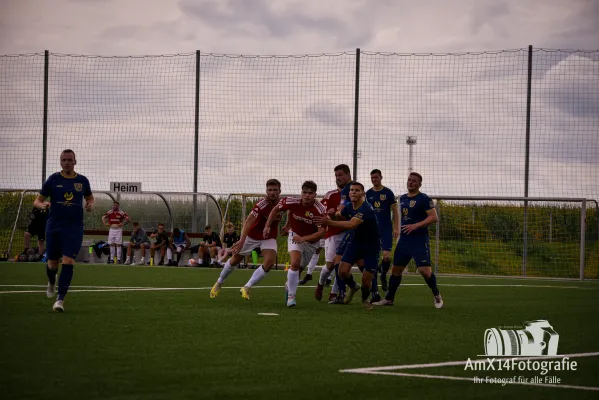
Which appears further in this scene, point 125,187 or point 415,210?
point 125,187

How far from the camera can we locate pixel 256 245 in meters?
14.4

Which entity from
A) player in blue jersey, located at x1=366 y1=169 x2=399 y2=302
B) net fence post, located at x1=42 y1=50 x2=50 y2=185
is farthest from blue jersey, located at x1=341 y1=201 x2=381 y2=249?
net fence post, located at x1=42 y1=50 x2=50 y2=185

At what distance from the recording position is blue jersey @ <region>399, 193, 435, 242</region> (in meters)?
13.8

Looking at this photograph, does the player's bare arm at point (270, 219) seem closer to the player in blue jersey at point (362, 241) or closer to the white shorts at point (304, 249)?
the white shorts at point (304, 249)

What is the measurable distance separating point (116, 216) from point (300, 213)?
1607 centimetres

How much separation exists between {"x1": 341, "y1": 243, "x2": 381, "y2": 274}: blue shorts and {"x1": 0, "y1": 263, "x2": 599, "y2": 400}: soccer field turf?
67cm

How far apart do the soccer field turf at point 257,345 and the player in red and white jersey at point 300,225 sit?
1.72 ft

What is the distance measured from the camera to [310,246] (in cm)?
1420

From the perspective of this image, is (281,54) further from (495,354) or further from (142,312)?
(495,354)

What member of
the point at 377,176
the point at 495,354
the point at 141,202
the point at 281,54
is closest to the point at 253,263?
the point at 141,202

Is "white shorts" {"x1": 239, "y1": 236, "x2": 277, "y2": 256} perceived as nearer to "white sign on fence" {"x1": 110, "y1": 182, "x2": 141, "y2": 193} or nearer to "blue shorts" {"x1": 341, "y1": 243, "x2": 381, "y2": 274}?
"blue shorts" {"x1": 341, "y1": 243, "x2": 381, "y2": 274}

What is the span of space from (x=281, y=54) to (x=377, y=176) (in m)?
12.1

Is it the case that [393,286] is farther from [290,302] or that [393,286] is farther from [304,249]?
[290,302]

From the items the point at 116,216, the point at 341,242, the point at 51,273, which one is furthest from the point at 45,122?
the point at 51,273
